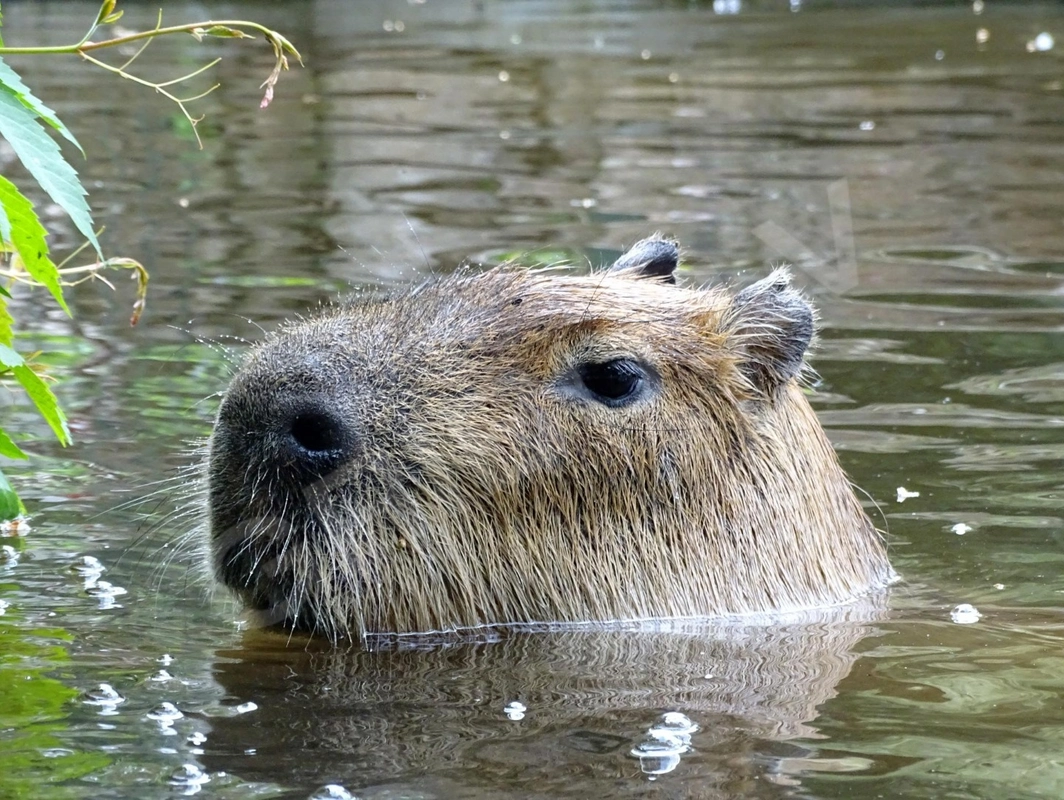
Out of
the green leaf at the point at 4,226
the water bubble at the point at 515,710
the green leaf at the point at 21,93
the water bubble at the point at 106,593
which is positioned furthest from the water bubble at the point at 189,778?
the water bubble at the point at 106,593

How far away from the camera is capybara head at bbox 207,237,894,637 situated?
14.5 ft

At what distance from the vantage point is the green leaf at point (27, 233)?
3.72 meters

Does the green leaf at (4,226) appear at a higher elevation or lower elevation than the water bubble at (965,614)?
higher

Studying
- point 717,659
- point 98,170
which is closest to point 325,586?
point 717,659

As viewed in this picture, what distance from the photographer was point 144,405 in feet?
24.3

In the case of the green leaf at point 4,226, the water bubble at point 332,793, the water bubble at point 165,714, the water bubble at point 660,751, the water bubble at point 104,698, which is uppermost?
the green leaf at point 4,226

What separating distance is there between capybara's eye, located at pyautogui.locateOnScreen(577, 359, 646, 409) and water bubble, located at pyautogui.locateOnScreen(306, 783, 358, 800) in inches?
63.3

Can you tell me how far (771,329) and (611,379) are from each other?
506 mm

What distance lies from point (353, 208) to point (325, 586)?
7757 millimetres

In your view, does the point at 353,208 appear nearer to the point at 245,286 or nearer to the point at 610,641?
the point at 245,286

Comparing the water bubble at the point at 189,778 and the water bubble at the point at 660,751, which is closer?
the water bubble at the point at 189,778

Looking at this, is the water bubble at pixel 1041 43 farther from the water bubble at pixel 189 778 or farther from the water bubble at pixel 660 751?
the water bubble at pixel 189 778

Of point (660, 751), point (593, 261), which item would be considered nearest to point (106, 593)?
point (660, 751)

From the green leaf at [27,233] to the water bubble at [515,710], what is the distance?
1.35 m
